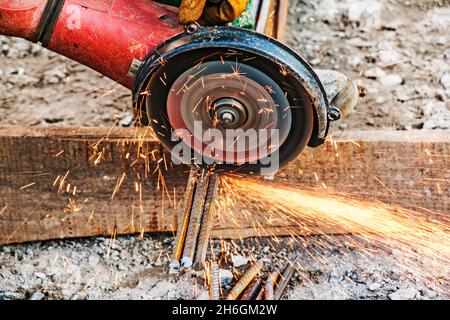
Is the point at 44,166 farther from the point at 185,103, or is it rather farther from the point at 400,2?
the point at 400,2

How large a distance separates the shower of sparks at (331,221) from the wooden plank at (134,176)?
0.08 feet

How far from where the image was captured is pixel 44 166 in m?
2.32

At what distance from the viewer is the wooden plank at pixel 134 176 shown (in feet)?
7.50

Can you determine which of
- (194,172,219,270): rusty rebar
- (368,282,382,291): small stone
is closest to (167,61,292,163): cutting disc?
(194,172,219,270): rusty rebar

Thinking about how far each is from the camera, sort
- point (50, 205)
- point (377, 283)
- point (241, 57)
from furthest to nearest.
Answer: point (50, 205), point (377, 283), point (241, 57)

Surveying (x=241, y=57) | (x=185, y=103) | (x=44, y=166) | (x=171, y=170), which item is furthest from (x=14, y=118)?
(x=241, y=57)

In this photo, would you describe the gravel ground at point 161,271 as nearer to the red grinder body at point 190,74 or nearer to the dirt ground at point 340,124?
the dirt ground at point 340,124

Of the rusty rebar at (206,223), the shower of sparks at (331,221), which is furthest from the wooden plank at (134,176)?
the rusty rebar at (206,223)

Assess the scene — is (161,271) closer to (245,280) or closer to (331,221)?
(245,280)

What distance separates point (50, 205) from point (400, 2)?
2.92 meters

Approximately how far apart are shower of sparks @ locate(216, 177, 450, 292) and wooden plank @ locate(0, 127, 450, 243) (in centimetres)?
3

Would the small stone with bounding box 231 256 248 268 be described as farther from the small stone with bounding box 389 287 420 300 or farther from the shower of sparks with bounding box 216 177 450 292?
the small stone with bounding box 389 287 420 300

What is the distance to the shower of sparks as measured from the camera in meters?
2.37

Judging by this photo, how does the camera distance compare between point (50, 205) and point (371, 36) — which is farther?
point (371, 36)
